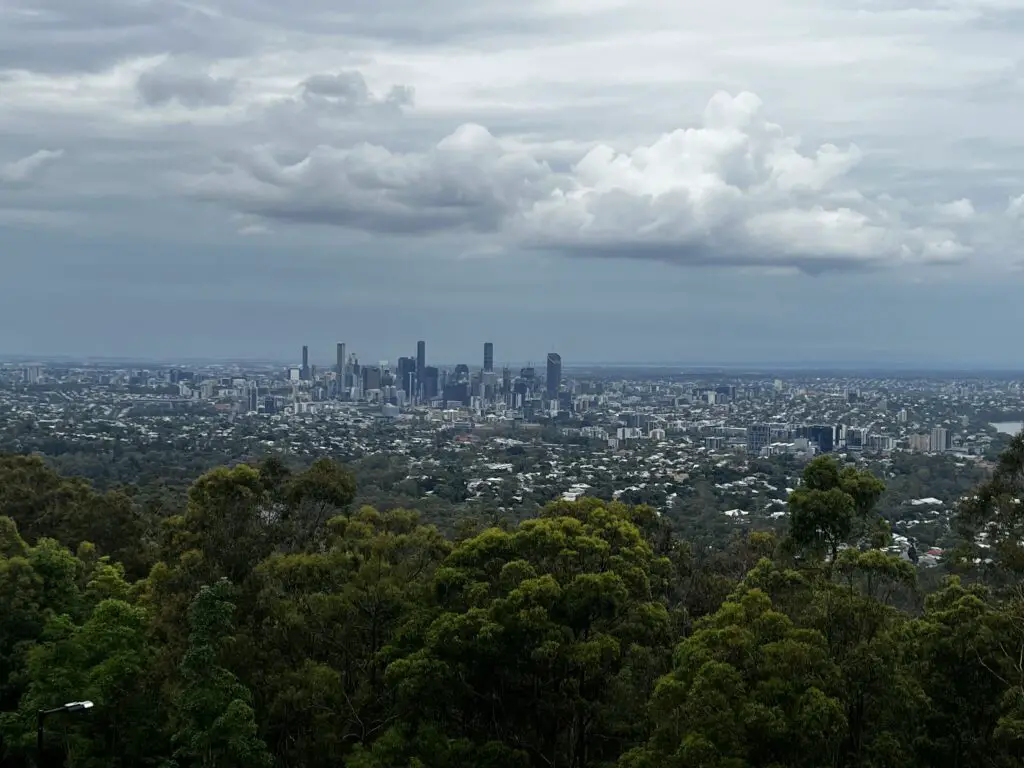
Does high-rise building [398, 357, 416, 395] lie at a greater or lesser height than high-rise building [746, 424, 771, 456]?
greater

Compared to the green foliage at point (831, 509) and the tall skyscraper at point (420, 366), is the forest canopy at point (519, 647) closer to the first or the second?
the green foliage at point (831, 509)

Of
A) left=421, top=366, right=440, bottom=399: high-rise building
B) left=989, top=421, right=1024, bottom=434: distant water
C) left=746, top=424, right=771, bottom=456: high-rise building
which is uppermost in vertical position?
left=421, top=366, right=440, bottom=399: high-rise building

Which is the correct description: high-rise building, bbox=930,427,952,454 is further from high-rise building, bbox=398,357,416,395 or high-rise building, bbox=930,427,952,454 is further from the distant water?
high-rise building, bbox=398,357,416,395

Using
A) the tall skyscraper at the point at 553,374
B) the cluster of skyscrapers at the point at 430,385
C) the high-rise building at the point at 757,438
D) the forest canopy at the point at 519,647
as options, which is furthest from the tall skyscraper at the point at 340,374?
the forest canopy at the point at 519,647

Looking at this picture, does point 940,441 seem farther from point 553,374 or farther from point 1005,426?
point 553,374

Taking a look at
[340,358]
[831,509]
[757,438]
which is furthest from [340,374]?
[831,509]

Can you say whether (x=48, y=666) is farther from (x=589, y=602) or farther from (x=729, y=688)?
(x=729, y=688)

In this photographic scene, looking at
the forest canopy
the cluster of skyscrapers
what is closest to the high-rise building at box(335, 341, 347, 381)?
Result: the cluster of skyscrapers

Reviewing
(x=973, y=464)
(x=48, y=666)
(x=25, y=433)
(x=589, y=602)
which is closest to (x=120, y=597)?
(x=48, y=666)


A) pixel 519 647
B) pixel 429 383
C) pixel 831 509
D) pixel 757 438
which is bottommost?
pixel 757 438
